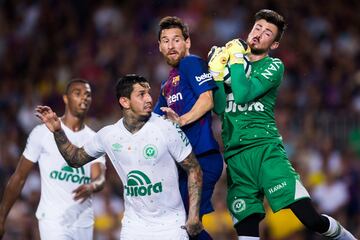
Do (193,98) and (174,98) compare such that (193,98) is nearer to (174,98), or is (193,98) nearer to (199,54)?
(174,98)

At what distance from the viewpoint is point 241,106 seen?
365 inches

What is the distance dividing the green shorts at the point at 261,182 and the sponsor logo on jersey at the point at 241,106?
0.36 meters

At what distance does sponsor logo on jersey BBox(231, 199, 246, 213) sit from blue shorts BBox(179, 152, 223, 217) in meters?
0.24

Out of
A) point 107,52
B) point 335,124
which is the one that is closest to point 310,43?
point 335,124

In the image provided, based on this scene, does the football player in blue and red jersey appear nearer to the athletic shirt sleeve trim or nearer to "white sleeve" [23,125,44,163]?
the athletic shirt sleeve trim

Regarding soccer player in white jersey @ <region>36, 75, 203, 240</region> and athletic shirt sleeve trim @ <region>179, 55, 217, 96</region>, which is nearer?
soccer player in white jersey @ <region>36, 75, 203, 240</region>

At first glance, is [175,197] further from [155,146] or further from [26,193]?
[26,193]

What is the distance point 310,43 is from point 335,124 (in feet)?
8.17

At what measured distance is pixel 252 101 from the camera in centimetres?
927

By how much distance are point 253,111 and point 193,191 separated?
42.0 inches

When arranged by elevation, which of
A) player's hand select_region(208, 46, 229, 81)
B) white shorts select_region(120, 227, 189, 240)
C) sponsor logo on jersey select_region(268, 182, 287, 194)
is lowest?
white shorts select_region(120, 227, 189, 240)

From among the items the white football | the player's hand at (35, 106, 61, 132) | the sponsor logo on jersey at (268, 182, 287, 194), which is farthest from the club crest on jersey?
the sponsor logo on jersey at (268, 182, 287, 194)

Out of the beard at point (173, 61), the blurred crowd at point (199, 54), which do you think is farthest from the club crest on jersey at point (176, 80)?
the blurred crowd at point (199, 54)

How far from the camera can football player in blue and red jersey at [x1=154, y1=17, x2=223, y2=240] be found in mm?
9016
